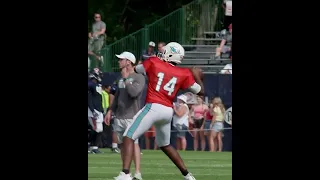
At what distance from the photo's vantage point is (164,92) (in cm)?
1359

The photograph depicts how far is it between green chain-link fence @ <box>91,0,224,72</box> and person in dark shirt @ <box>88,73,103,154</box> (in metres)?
3.97

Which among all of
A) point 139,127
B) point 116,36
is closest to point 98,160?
point 139,127

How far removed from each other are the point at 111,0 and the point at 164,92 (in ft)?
87.2

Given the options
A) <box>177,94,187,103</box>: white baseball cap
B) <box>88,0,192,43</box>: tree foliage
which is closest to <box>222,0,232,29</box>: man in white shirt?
<box>177,94,187,103</box>: white baseball cap

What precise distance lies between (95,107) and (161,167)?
22.9 ft

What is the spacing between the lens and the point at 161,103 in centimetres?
1354

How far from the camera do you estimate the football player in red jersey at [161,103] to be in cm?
1348


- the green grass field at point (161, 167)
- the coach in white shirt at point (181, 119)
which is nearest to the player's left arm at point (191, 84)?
the green grass field at point (161, 167)

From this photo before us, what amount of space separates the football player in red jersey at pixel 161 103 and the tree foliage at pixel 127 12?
80.6 ft

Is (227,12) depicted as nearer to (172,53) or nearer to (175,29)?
(175,29)

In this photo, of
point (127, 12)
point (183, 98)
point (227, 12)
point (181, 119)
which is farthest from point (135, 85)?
point (127, 12)
